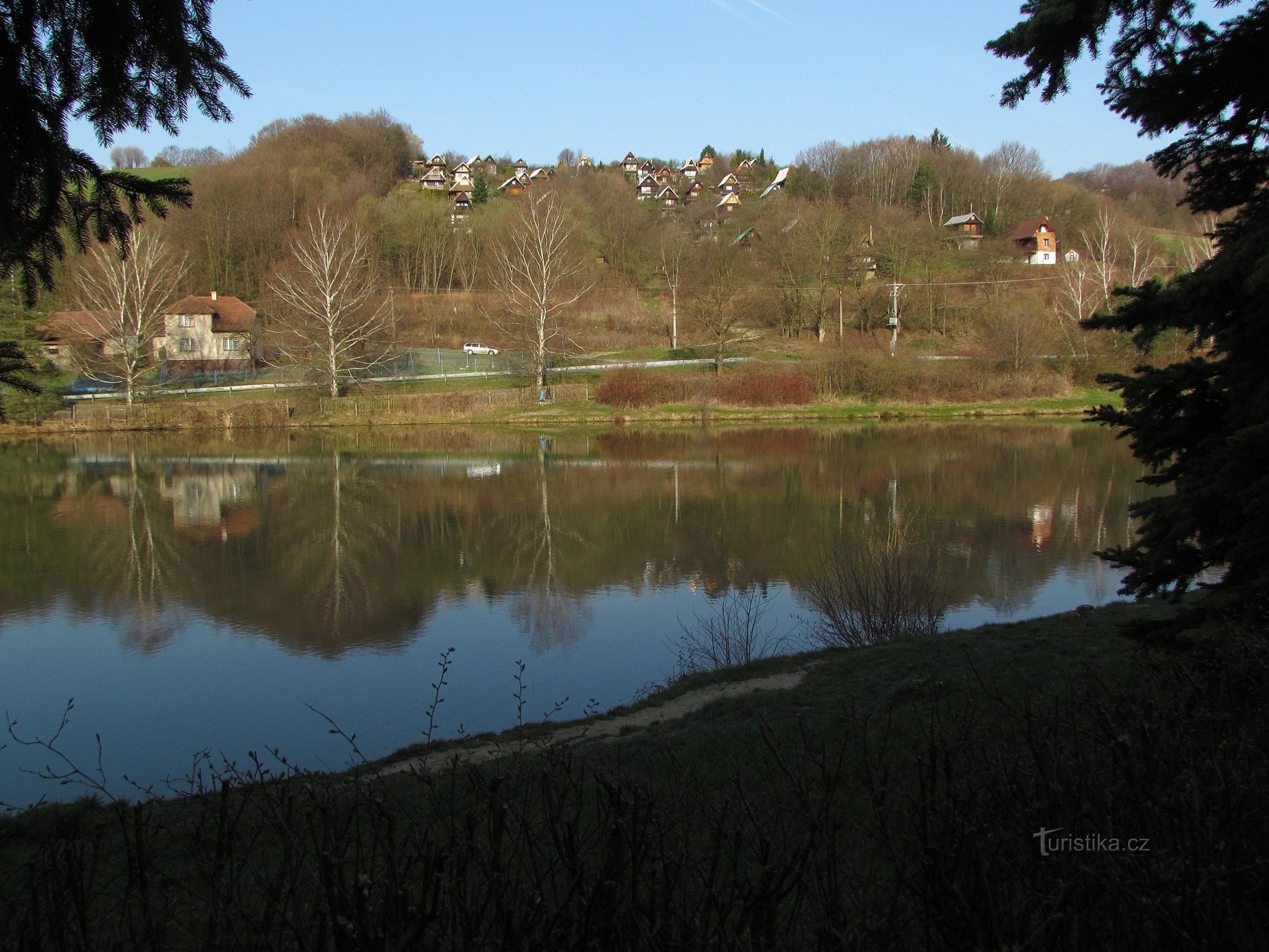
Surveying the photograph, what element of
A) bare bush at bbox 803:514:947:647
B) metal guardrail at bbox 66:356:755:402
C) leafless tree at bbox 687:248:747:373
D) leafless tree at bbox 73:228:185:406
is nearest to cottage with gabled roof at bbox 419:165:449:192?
metal guardrail at bbox 66:356:755:402

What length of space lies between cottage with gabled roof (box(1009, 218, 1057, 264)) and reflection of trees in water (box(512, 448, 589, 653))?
60.6 m

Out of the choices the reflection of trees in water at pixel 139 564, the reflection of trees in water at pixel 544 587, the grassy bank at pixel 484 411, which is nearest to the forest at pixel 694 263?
the grassy bank at pixel 484 411

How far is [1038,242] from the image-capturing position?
71.8 meters

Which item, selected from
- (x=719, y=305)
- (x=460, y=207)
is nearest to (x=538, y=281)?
(x=719, y=305)

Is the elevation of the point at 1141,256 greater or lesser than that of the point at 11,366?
greater

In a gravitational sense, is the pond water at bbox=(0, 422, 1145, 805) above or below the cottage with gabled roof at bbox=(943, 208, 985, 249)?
below

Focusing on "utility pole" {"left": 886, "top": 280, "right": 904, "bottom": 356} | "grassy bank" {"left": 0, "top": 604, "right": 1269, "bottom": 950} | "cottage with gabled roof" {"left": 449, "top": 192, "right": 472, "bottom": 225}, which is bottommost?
"grassy bank" {"left": 0, "top": 604, "right": 1269, "bottom": 950}

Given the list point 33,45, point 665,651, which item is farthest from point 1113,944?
point 665,651

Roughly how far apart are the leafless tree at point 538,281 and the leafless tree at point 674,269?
27.0 feet

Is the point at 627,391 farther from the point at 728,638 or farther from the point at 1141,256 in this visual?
the point at 728,638

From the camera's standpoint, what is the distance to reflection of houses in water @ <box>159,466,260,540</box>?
22.2m

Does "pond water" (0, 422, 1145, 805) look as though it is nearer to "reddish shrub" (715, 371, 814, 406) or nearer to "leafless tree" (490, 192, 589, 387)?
"reddish shrub" (715, 371, 814, 406)

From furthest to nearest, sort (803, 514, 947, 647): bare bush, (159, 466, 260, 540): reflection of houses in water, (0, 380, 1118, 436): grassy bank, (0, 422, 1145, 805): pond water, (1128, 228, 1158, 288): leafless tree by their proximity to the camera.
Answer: (1128, 228, 1158, 288): leafless tree → (0, 380, 1118, 436): grassy bank → (159, 466, 260, 540): reflection of houses in water → (803, 514, 947, 647): bare bush → (0, 422, 1145, 805): pond water

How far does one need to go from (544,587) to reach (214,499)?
1418 centimetres
